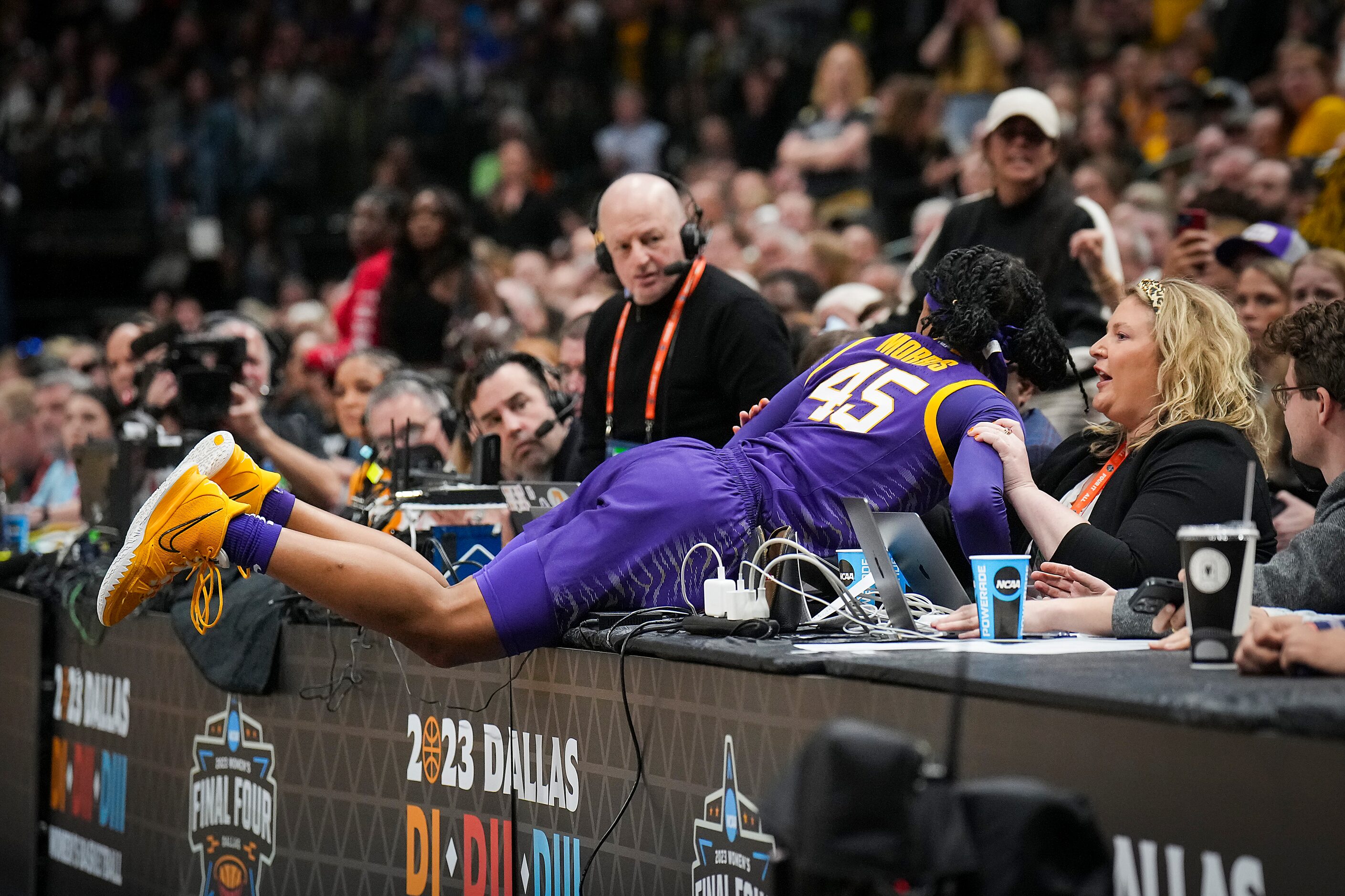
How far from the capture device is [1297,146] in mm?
6961

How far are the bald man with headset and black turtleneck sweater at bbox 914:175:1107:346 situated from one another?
710 mm

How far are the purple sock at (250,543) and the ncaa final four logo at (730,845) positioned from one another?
3.25 ft

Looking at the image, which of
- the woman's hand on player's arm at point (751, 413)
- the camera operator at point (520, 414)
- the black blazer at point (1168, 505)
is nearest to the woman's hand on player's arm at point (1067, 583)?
the black blazer at point (1168, 505)

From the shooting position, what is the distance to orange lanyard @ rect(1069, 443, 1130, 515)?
340 centimetres

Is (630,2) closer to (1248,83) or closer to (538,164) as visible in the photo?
(538,164)

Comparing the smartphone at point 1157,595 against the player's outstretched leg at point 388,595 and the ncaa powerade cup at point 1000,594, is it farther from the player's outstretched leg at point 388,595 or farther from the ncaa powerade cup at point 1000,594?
the player's outstretched leg at point 388,595

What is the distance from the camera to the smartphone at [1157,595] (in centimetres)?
265

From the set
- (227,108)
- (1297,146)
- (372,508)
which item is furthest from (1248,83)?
(227,108)

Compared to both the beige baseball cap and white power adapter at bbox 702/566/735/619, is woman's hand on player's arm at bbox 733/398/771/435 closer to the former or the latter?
white power adapter at bbox 702/566/735/619

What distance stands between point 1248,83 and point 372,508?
19.0 ft

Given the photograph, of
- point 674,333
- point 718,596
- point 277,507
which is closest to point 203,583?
point 277,507

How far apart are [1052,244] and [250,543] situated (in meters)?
2.81

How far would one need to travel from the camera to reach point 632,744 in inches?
118

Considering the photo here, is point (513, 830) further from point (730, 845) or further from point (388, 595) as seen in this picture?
point (730, 845)
